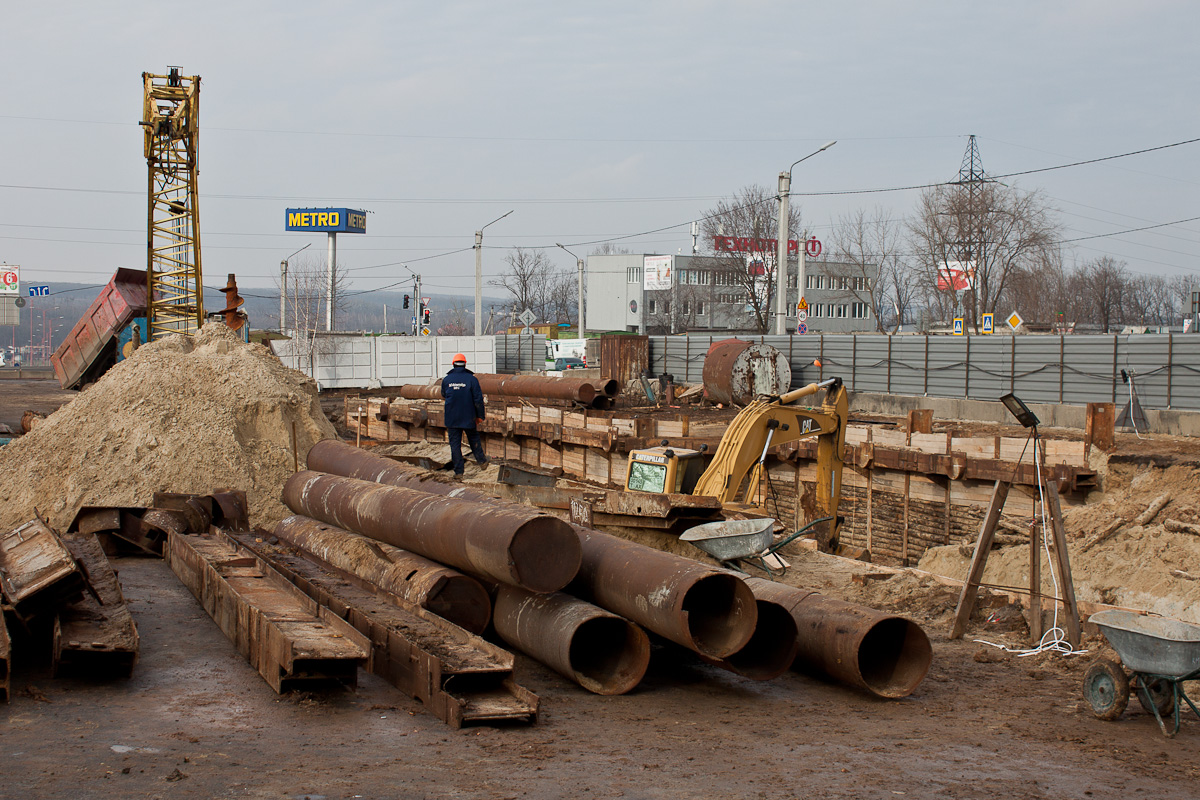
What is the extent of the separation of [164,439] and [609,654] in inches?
358

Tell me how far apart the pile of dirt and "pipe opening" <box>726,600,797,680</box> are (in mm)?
4888

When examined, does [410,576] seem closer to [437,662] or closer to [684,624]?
[437,662]

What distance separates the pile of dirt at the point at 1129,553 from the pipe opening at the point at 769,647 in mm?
4888

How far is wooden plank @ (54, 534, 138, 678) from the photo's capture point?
252 inches

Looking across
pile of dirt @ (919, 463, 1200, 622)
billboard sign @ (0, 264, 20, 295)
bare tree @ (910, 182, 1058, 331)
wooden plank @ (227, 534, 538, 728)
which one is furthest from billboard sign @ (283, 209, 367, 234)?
wooden plank @ (227, 534, 538, 728)

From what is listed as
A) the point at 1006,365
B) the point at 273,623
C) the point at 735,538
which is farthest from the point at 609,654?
the point at 1006,365

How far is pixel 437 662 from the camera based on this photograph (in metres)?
6.06

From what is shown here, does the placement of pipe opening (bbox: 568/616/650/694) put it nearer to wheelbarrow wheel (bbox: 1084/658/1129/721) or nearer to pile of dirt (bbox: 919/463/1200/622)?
wheelbarrow wheel (bbox: 1084/658/1129/721)

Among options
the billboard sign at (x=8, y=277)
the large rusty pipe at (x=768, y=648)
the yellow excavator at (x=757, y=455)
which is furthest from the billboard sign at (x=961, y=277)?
the billboard sign at (x=8, y=277)

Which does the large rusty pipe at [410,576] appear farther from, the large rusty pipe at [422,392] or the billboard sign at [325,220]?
the billboard sign at [325,220]

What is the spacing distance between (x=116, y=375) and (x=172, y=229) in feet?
38.2

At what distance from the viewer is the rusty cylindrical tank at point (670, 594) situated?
21.5 ft

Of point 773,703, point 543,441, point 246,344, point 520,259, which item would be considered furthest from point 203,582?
point 520,259

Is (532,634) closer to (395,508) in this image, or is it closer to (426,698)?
(426,698)
